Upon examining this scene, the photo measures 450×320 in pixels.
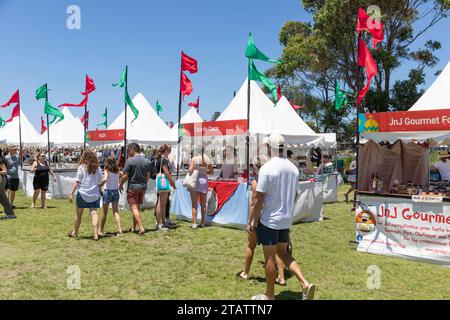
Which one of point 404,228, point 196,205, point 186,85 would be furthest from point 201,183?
point 404,228

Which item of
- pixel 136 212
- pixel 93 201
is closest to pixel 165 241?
pixel 136 212

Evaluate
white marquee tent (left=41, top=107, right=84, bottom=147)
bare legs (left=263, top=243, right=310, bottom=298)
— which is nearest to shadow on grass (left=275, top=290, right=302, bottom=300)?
bare legs (left=263, top=243, right=310, bottom=298)

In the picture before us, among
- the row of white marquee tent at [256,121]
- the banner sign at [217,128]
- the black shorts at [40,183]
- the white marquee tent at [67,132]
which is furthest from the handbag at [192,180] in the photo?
the white marquee tent at [67,132]

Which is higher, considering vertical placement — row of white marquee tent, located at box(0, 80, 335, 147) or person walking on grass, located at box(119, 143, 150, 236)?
row of white marquee tent, located at box(0, 80, 335, 147)

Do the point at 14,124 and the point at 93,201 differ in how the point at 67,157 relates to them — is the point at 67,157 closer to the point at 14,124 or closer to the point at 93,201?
the point at 14,124

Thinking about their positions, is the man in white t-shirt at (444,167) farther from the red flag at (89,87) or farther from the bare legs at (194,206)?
the red flag at (89,87)

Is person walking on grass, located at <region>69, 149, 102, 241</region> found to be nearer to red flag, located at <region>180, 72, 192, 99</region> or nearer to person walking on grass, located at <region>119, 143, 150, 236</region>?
person walking on grass, located at <region>119, 143, 150, 236</region>

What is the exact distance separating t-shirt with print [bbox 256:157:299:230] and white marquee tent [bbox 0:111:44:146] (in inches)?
877

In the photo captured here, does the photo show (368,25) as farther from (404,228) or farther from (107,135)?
(107,135)

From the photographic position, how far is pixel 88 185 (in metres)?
6.99

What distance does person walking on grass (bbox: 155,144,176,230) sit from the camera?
7748mm

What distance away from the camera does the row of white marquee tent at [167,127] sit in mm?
12266

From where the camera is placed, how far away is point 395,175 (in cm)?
1019
